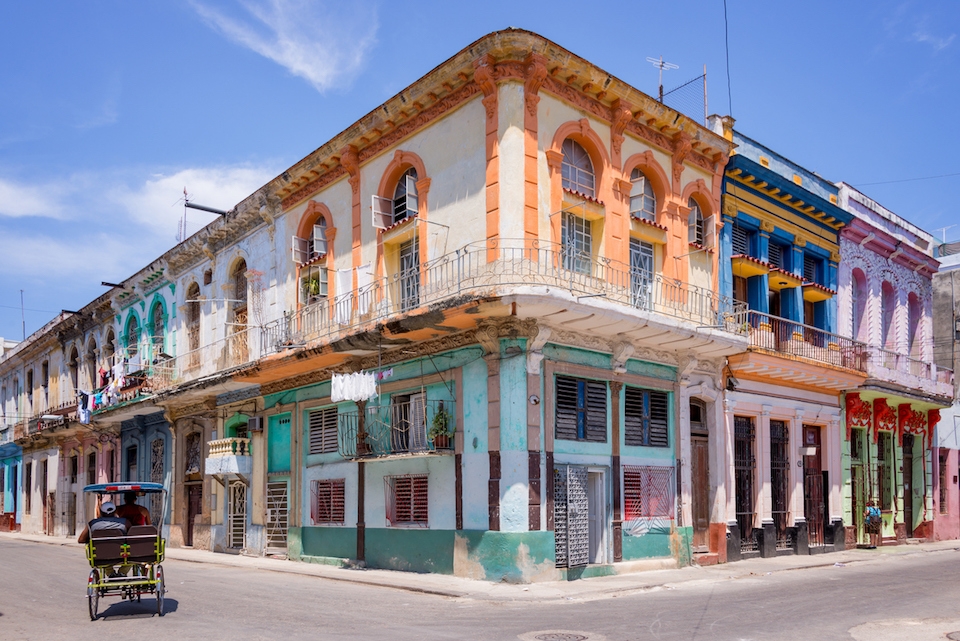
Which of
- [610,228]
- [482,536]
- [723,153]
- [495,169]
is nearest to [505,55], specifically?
[495,169]

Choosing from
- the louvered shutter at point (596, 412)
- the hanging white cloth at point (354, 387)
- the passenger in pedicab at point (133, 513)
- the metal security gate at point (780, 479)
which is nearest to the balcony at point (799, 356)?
the metal security gate at point (780, 479)

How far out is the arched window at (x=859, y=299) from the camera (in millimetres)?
23578

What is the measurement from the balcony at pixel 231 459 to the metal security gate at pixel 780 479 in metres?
12.3

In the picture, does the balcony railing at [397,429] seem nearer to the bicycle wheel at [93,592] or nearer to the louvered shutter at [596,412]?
the louvered shutter at [596,412]

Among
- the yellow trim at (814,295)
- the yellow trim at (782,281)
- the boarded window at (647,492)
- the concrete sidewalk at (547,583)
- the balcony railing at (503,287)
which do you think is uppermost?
the yellow trim at (782,281)

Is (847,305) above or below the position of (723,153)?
below

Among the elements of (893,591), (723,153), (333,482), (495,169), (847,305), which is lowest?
(893,591)

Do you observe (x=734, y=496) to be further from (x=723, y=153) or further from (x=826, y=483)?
(x=723, y=153)

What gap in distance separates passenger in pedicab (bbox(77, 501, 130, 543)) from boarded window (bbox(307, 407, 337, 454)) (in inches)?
291

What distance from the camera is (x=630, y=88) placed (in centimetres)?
1633

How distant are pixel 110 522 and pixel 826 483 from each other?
54.9ft

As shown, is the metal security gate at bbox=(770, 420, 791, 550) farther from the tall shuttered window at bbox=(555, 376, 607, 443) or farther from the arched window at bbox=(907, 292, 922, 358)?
the arched window at bbox=(907, 292, 922, 358)

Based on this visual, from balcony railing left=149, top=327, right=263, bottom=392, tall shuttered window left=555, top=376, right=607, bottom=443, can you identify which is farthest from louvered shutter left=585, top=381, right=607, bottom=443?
balcony railing left=149, top=327, right=263, bottom=392

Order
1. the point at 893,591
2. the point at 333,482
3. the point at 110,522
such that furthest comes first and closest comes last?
the point at 333,482 → the point at 893,591 → the point at 110,522
